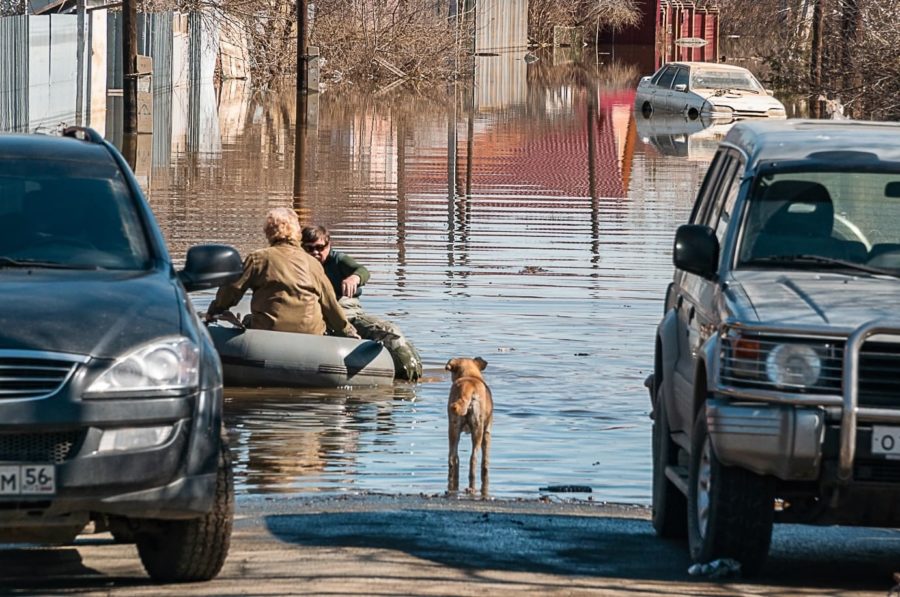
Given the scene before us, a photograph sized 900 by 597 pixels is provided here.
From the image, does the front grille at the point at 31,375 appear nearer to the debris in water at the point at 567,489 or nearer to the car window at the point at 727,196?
the car window at the point at 727,196

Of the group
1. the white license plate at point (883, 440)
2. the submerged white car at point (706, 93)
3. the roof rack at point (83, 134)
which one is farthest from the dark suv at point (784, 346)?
the submerged white car at point (706, 93)

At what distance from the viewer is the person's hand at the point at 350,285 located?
50.9ft

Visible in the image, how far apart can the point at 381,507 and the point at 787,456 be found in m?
3.03

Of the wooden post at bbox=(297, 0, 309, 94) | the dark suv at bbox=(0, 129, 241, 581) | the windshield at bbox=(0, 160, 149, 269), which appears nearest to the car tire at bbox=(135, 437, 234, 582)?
the dark suv at bbox=(0, 129, 241, 581)

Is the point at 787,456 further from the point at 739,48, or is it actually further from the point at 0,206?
the point at 739,48

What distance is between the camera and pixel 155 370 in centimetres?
685

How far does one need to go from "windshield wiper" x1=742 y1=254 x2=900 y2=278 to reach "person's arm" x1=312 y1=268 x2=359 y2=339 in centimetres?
679

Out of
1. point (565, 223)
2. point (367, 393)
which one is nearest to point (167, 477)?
point (367, 393)

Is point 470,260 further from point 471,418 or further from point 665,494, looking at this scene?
point 665,494

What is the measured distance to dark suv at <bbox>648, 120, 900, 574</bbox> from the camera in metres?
7.13

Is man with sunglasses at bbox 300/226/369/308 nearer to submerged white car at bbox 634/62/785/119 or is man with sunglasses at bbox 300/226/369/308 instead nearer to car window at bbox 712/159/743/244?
car window at bbox 712/159/743/244

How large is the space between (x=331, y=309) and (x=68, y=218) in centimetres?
720

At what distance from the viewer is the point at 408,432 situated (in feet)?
43.5

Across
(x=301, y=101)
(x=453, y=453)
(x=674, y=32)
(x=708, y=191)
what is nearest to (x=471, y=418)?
(x=453, y=453)
